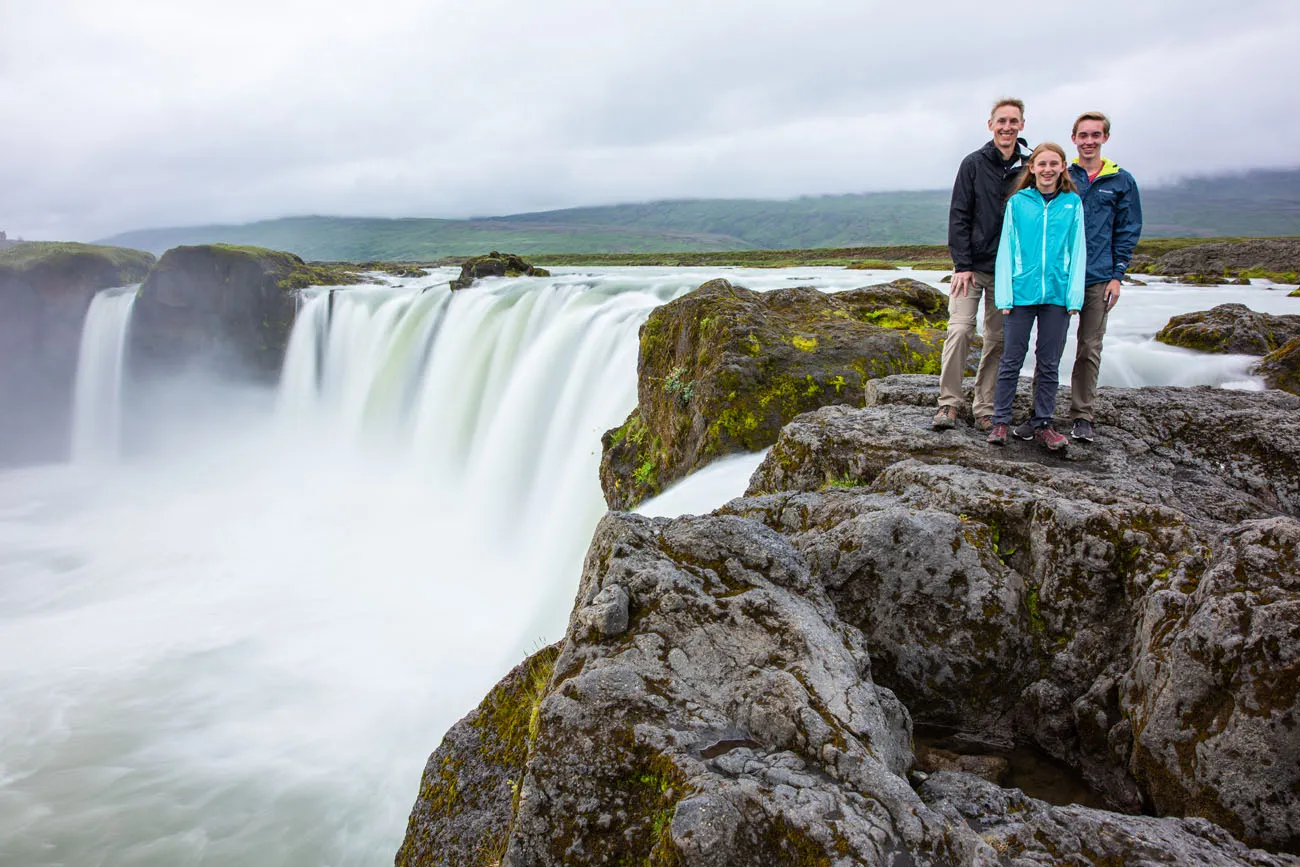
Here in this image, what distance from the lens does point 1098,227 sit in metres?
5.69

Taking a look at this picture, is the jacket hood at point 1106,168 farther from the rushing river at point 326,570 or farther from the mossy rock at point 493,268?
the mossy rock at point 493,268

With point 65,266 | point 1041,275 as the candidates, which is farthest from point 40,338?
point 1041,275

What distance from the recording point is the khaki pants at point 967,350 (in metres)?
5.87

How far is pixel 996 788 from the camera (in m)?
2.69

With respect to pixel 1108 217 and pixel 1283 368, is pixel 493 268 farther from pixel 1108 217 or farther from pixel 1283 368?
pixel 1108 217

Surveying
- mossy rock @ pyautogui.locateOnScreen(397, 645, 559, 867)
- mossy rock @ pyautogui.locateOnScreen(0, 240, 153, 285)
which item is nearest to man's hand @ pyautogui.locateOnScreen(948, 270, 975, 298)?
mossy rock @ pyautogui.locateOnScreen(397, 645, 559, 867)

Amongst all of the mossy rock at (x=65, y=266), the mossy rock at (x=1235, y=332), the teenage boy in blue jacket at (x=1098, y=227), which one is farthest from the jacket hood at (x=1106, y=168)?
the mossy rock at (x=65, y=266)

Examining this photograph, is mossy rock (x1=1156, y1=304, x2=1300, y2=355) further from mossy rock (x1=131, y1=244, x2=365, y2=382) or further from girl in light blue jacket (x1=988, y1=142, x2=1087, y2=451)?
mossy rock (x1=131, y1=244, x2=365, y2=382)

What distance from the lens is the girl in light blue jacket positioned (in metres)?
5.32

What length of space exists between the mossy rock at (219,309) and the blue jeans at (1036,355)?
28.8 metres

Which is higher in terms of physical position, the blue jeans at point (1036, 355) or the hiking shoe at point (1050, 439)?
the blue jeans at point (1036, 355)

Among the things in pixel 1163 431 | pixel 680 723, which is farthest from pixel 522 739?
pixel 1163 431

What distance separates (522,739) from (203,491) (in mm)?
25918

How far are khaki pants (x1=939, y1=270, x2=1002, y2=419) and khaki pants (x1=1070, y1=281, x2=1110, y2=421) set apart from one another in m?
0.62
